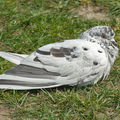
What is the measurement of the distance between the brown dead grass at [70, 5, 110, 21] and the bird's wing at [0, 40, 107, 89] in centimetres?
167

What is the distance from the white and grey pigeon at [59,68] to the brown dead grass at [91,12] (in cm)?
161

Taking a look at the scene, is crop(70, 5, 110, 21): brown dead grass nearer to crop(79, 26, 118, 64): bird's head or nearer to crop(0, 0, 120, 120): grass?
crop(0, 0, 120, 120): grass

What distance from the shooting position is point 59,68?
3404mm

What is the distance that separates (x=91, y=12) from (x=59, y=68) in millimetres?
1999

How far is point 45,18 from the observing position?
488 cm

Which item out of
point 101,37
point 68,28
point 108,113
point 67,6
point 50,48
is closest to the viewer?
point 108,113

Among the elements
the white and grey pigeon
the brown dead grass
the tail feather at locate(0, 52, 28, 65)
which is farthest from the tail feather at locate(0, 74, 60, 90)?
the brown dead grass

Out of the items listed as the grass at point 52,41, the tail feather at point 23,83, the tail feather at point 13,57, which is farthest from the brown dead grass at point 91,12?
the tail feather at point 23,83

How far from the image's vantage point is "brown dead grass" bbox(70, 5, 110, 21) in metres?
5.06

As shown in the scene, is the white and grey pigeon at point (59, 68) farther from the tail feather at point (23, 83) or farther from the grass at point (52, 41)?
the grass at point (52, 41)

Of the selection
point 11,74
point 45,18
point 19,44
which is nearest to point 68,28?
point 45,18

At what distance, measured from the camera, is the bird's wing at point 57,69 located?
3377mm

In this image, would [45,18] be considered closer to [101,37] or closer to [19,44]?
[19,44]

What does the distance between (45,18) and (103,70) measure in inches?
65.9
